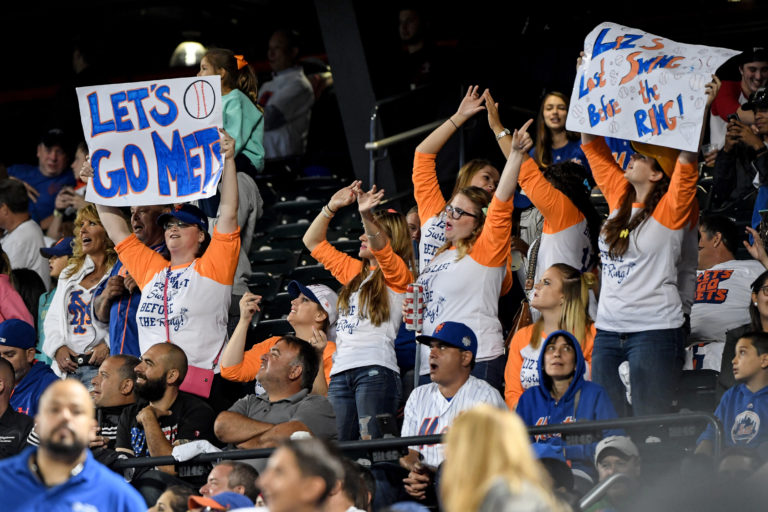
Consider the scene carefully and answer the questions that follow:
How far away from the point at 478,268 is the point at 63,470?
3.30 meters

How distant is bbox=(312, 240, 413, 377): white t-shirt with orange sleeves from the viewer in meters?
7.77

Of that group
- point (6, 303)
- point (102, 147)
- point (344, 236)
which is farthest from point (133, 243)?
point (344, 236)

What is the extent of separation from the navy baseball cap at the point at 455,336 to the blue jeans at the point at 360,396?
50cm

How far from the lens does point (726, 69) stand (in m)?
11.0

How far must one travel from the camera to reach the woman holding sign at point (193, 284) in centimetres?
801

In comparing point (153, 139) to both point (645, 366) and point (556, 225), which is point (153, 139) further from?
point (645, 366)

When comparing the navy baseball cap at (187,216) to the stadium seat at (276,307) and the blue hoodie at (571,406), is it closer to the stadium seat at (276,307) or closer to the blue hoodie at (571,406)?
the stadium seat at (276,307)

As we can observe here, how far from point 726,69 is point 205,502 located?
6.71m

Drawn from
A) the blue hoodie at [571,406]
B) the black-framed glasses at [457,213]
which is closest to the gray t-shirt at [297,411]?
the blue hoodie at [571,406]

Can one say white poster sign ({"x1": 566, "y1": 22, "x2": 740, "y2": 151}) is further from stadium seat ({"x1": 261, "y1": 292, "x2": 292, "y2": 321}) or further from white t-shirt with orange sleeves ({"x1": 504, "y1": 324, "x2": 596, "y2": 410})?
stadium seat ({"x1": 261, "y1": 292, "x2": 292, "y2": 321})

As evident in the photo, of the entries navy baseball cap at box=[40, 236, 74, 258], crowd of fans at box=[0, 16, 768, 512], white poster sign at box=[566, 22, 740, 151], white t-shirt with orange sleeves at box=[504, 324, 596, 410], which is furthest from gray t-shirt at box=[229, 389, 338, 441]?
navy baseball cap at box=[40, 236, 74, 258]

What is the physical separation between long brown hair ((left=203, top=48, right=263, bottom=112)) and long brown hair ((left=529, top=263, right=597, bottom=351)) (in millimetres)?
2757

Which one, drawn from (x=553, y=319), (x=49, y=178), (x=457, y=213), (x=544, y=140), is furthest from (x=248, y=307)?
(x=49, y=178)

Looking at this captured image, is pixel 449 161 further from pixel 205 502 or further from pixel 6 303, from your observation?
pixel 205 502
